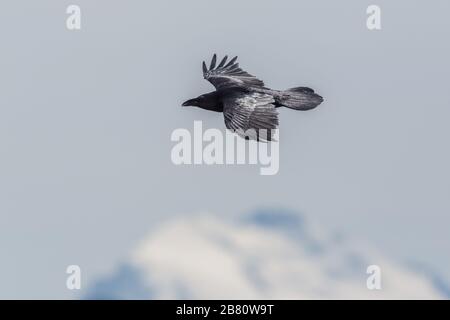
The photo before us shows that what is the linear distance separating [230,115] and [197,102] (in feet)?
6.97

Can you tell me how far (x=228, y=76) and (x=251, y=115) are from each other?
403 centimetres

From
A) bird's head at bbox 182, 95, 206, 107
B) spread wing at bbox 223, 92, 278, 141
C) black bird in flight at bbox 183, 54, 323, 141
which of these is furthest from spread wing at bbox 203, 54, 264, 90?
spread wing at bbox 223, 92, 278, 141

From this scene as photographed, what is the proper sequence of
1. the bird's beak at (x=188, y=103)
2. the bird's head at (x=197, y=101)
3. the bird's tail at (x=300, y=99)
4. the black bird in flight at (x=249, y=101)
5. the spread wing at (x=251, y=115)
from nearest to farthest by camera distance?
the spread wing at (x=251, y=115)
the black bird in flight at (x=249, y=101)
the bird's tail at (x=300, y=99)
the bird's head at (x=197, y=101)
the bird's beak at (x=188, y=103)

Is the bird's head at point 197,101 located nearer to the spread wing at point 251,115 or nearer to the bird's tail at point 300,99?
the spread wing at point 251,115

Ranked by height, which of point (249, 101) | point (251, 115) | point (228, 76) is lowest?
point (251, 115)

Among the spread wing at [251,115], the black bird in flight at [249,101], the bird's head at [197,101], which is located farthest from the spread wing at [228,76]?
the spread wing at [251,115]

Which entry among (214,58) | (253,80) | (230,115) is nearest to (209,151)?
(230,115)

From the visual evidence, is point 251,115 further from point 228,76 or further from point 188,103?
point 228,76

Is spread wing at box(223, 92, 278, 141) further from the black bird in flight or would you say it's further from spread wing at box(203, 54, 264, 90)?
spread wing at box(203, 54, 264, 90)

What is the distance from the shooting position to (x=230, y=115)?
32062 millimetres

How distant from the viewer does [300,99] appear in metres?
33.6

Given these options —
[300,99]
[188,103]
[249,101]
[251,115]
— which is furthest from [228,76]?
[251,115]

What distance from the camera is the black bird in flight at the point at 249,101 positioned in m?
31.5
